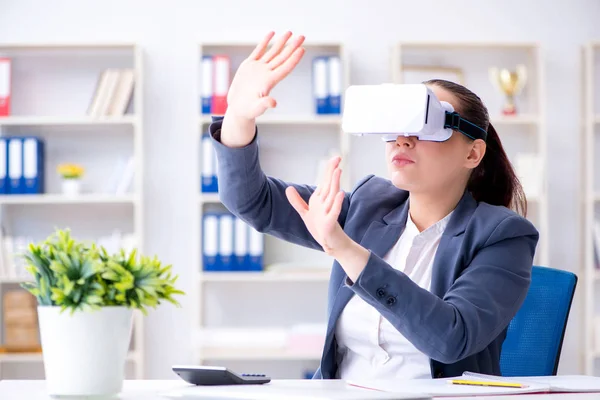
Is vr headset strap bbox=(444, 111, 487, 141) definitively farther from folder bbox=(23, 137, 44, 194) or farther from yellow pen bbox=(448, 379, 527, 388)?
folder bbox=(23, 137, 44, 194)

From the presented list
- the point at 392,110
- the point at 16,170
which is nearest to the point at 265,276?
the point at 16,170

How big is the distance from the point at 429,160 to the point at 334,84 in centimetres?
254

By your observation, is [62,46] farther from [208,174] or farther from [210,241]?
[210,241]

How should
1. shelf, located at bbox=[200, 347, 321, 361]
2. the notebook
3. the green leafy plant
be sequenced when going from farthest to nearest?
shelf, located at bbox=[200, 347, 321, 361] < the notebook < the green leafy plant

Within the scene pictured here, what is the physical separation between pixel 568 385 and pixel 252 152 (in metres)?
0.77

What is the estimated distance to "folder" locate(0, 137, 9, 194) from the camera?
4.17m

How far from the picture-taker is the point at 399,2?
453cm

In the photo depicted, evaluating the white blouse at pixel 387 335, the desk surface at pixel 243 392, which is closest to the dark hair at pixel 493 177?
the white blouse at pixel 387 335

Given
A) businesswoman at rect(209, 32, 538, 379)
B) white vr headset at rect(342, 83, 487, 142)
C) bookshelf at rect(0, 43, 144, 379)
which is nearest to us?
businesswoman at rect(209, 32, 538, 379)

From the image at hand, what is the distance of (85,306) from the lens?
1183 millimetres

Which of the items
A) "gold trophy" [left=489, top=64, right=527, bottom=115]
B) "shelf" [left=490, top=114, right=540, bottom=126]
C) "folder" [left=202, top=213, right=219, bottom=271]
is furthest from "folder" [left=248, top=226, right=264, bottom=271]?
"gold trophy" [left=489, top=64, right=527, bottom=115]

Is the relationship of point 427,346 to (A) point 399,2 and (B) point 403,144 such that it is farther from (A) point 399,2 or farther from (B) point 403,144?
(A) point 399,2

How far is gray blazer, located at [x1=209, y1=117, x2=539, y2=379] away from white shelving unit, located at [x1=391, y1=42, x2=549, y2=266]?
2.43m

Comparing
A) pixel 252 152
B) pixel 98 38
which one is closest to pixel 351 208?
pixel 252 152
